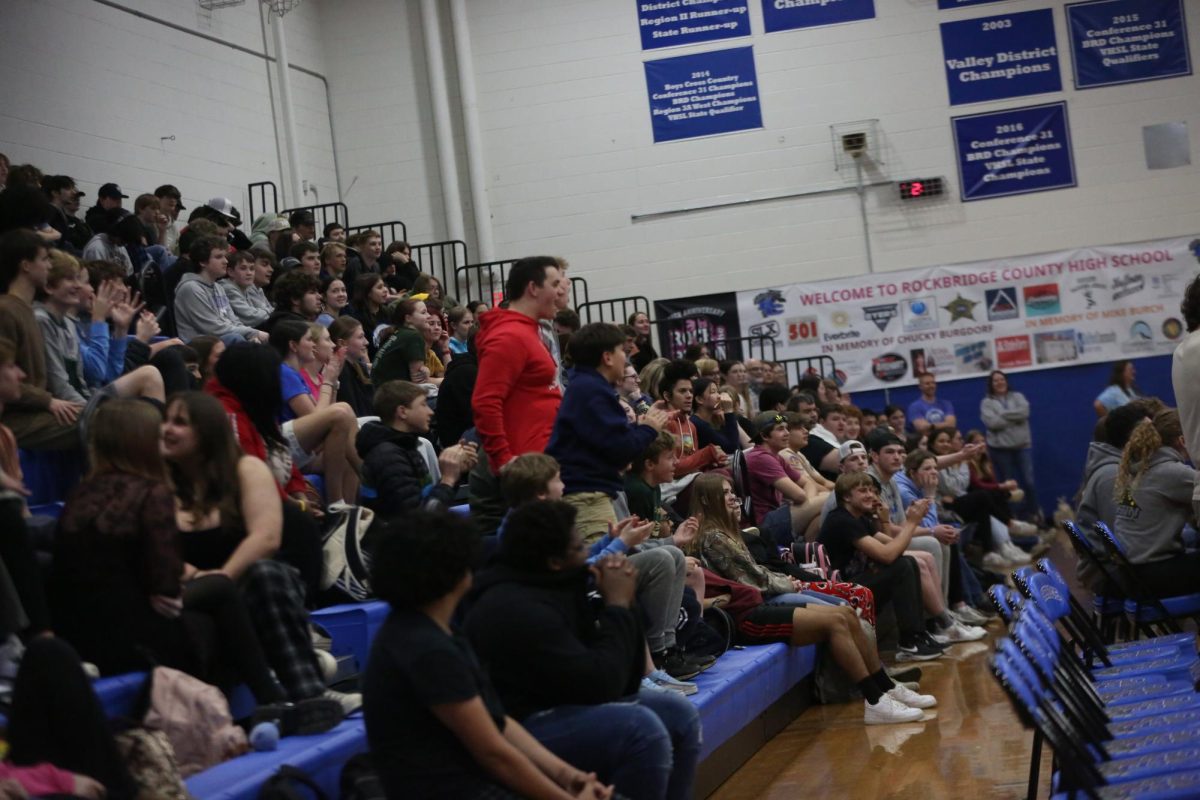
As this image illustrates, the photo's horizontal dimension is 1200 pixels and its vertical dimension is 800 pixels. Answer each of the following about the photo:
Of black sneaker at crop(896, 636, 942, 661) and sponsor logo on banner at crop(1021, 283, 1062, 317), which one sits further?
sponsor logo on banner at crop(1021, 283, 1062, 317)

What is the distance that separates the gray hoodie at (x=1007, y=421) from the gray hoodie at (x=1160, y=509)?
23.3 feet

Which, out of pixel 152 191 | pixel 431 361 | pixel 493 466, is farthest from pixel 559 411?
pixel 152 191

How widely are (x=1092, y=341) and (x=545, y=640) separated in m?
11.4

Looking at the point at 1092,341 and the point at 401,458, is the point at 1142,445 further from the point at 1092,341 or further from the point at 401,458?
the point at 1092,341

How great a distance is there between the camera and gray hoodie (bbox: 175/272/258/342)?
7645 mm

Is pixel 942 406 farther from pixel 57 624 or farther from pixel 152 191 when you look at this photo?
pixel 57 624

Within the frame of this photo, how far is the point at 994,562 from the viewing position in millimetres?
11305

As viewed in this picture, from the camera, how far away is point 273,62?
13367 millimetres

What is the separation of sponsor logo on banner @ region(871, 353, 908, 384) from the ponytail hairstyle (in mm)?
7398

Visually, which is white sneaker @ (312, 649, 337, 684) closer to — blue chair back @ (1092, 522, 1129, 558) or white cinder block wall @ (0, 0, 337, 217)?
blue chair back @ (1092, 522, 1129, 558)

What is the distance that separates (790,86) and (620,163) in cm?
182

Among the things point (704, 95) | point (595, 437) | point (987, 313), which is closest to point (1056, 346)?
point (987, 313)

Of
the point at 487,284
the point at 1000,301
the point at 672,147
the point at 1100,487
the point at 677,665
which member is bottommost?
the point at 677,665

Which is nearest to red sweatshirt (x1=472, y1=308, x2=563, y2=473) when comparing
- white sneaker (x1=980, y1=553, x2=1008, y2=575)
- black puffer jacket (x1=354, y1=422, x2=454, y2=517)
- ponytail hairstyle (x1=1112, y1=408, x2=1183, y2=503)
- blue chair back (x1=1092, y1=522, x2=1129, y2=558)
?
black puffer jacket (x1=354, y1=422, x2=454, y2=517)
